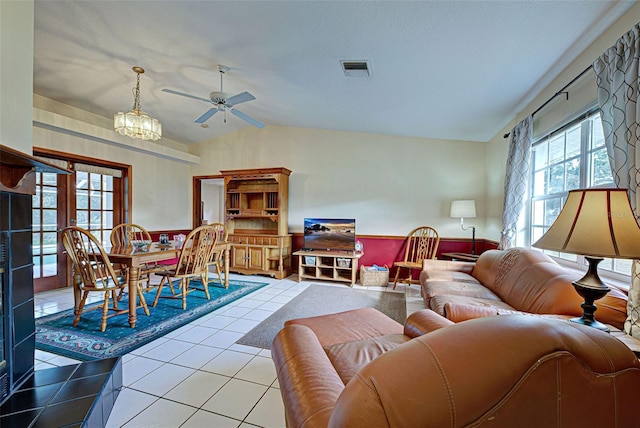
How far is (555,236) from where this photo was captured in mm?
1275

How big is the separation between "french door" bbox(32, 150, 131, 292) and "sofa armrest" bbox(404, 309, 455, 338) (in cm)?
460

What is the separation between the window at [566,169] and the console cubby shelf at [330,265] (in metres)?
2.41

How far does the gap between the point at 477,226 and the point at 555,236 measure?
11.3 feet

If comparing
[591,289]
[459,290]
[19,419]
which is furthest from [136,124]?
[591,289]

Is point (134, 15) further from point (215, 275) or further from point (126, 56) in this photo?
point (215, 275)

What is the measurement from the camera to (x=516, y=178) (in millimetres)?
2990

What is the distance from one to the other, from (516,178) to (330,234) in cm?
272

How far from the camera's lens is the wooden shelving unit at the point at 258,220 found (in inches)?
191

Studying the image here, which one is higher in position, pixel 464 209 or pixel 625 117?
pixel 625 117

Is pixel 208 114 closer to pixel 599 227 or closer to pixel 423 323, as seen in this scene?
pixel 423 323

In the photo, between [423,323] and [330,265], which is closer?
[423,323]

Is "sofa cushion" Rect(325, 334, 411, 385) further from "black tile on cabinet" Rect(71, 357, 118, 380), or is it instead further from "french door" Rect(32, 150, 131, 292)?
"french door" Rect(32, 150, 131, 292)

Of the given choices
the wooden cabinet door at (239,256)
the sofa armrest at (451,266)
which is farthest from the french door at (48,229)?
the sofa armrest at (451,266)

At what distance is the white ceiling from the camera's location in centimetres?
187
